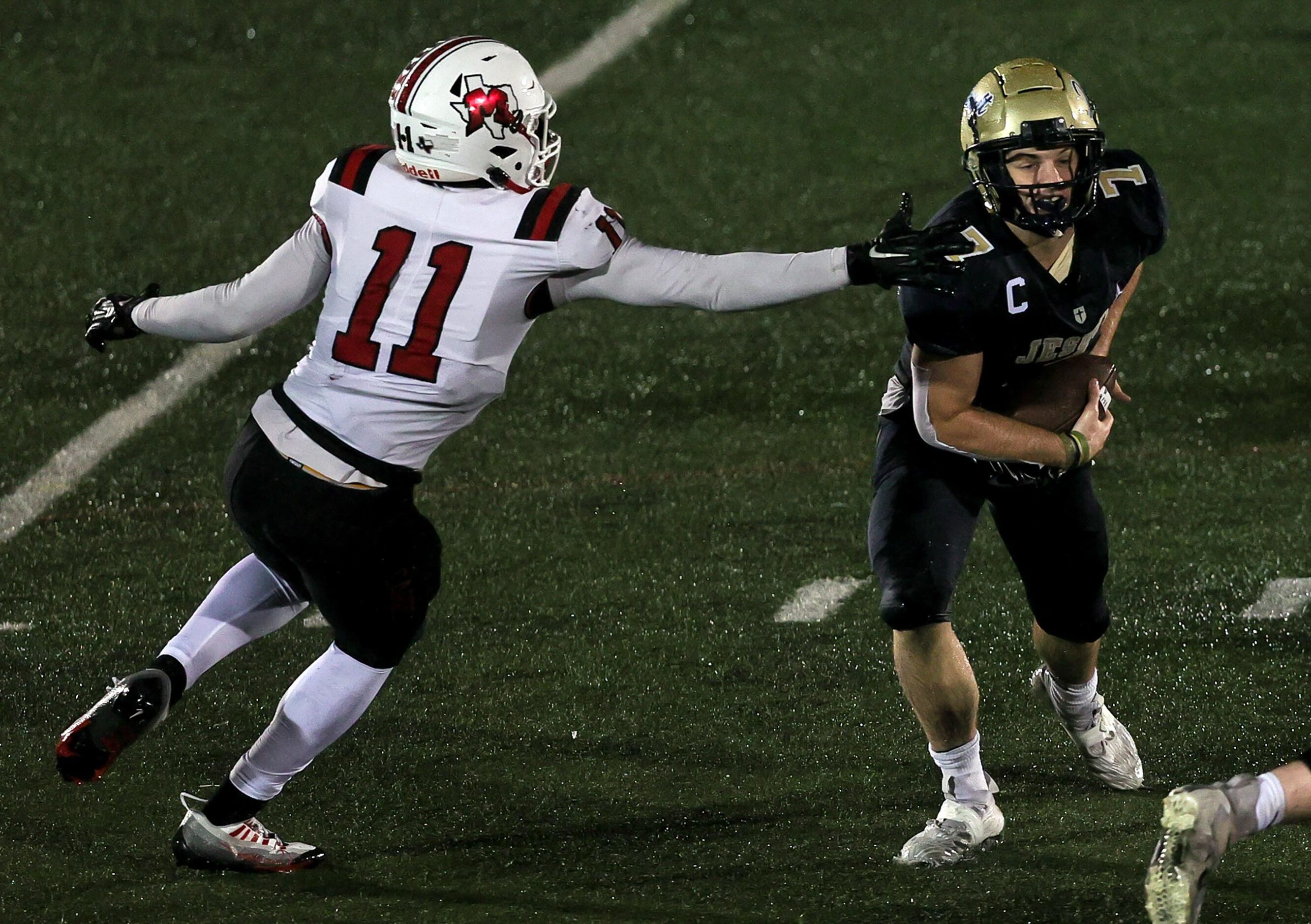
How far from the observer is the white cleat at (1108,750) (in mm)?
4352

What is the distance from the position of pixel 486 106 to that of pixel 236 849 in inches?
61.1

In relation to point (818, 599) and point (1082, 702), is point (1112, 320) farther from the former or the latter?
point (818, 599)

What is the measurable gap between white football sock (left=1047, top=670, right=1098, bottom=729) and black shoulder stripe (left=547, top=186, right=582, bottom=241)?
5.26ft

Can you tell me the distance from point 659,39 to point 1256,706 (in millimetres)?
6650

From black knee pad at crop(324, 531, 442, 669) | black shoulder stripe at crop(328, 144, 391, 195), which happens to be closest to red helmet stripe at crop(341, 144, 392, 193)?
black shoulder stripe at crop(328, 144, 391, 195)

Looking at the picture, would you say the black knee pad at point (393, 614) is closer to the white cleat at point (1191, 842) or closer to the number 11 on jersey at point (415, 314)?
the number 11 on jersey at point (415, 314)

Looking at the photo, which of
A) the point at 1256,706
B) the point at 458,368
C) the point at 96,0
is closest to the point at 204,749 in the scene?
the point at 458,368

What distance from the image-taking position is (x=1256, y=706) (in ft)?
15.5

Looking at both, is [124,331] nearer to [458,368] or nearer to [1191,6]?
[458,368]

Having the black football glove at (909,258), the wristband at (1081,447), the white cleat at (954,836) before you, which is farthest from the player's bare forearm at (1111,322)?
the white cleat at (954,836)

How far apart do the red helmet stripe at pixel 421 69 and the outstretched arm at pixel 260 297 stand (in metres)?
0.31

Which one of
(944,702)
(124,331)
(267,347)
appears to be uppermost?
(124,331)

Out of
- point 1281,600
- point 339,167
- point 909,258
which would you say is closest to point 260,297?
point 339,167

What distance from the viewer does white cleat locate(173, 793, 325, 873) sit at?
3.96 meters
